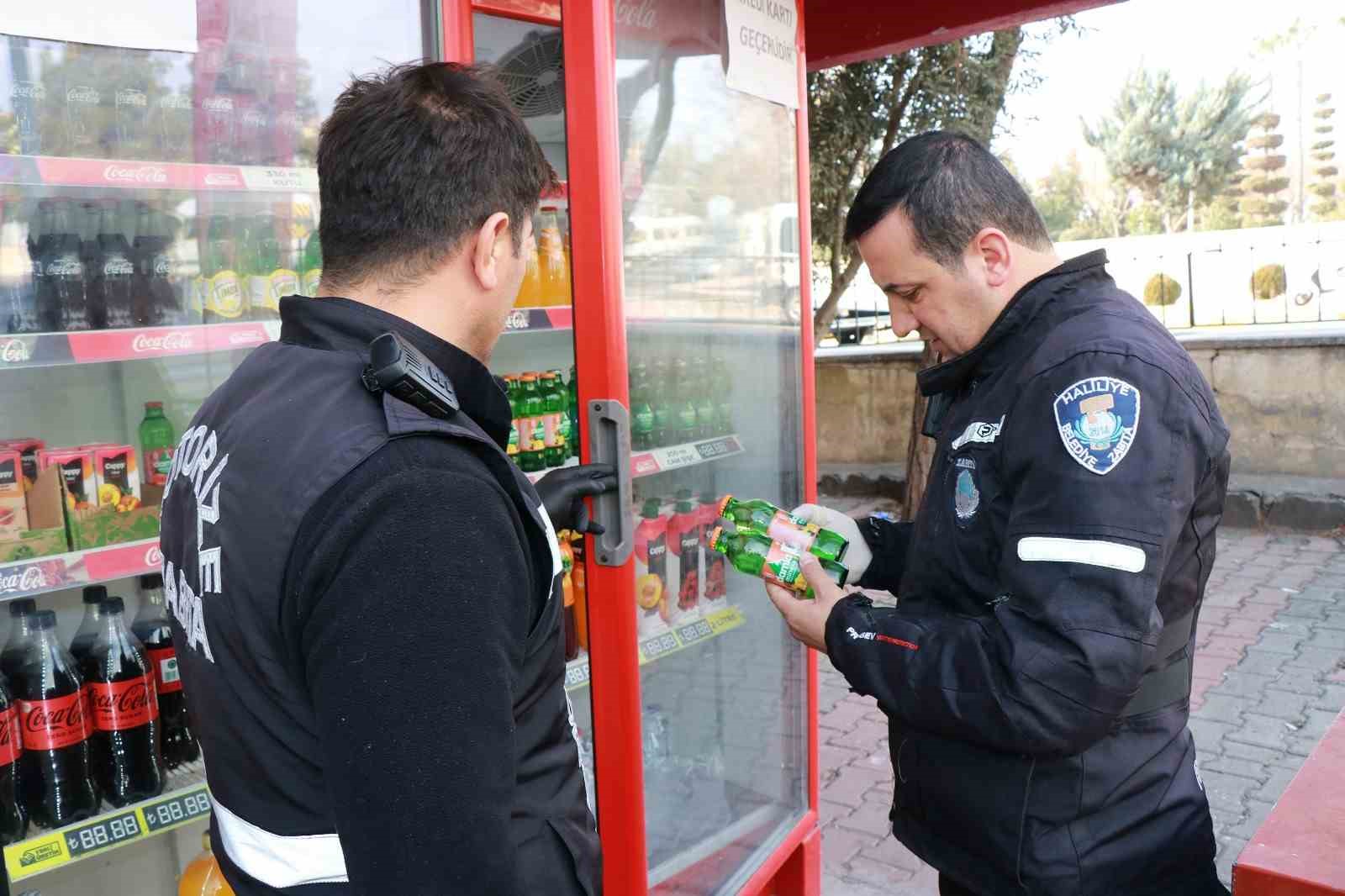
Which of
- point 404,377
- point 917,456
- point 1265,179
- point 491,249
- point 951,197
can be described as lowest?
point 917,456

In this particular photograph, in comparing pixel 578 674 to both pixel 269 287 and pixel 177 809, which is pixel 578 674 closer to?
pixel 177 809

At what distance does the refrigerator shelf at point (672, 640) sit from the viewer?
2574 millimetres

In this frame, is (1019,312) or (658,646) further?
(658,646)

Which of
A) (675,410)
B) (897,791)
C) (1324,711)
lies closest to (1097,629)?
(897,791)

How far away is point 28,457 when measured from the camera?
6.61 ft

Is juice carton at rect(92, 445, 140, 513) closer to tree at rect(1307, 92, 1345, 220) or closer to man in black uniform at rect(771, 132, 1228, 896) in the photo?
man in black uniform at rect(771, 132, 1228, 896)

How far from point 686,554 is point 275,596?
1.99 metres

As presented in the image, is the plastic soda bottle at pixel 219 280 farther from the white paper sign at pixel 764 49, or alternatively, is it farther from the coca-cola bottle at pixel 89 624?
the white paper sign at pixel 764 49

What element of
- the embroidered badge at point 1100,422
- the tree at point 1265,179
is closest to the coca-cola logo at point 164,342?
the embroidered badge at point 1100,422

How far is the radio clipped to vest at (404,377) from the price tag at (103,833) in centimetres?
121

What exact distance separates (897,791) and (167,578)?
1.30 meters

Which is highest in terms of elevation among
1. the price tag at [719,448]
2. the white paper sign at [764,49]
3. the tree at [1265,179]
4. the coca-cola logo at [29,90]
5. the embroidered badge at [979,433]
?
the tree at [1265,179]

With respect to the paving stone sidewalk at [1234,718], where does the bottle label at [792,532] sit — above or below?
above

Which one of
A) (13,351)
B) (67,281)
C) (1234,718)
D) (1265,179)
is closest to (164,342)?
(13,351)
